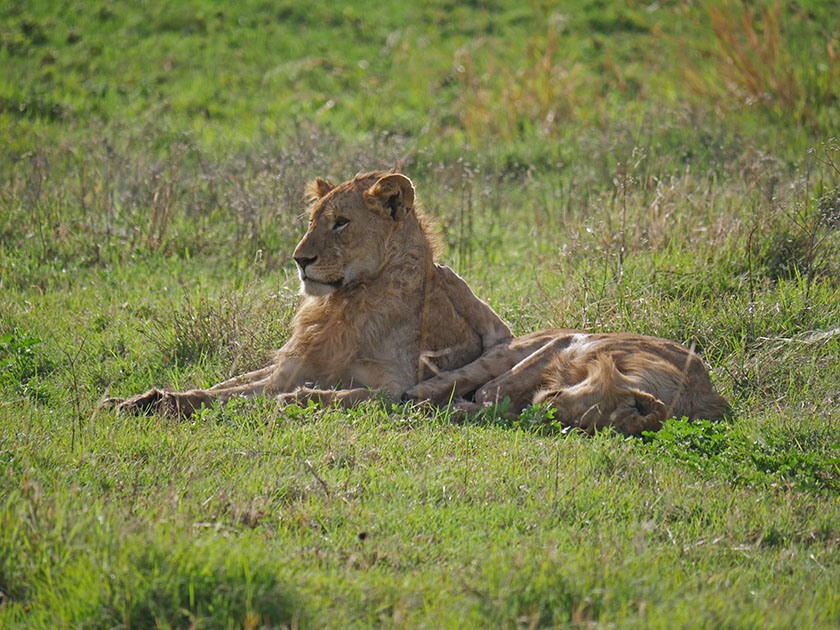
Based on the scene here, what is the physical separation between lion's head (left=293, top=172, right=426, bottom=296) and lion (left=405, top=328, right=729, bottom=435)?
863 mm

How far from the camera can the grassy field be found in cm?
341

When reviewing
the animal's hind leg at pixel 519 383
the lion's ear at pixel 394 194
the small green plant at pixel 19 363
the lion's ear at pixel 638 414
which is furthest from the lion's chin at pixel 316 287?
the lion's ear at pixel 638 414

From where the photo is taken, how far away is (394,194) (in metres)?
6.21

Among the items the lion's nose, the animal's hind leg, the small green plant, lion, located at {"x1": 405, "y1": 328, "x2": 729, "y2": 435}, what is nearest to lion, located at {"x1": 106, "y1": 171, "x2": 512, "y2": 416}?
the lion's nose

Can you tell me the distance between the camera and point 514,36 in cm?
1805

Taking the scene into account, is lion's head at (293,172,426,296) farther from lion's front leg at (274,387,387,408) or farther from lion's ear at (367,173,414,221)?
lion's front leg at (274,387,387,408)

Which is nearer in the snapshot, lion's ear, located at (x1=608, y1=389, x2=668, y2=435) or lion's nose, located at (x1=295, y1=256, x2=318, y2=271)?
lion's ear, located at (x1=608, y1=389, x2=668, y2=435)

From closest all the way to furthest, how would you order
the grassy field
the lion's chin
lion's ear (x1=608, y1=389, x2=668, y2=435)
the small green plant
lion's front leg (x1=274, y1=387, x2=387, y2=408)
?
the grassy field, lion's ear (x1=608, y1=389, x2=668, y2=435), lion's front leg (x1=274, y1=387, x2=387, y2=408), the small green plant, the lion's chin

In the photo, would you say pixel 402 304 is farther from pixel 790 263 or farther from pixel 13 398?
pixel 790 263

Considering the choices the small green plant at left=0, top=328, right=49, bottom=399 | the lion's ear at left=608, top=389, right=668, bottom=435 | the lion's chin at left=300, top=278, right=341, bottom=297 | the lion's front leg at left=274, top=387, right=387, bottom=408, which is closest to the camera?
the lion's ear at left=608, top=389, right=668, bottom=435

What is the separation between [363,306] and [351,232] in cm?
48

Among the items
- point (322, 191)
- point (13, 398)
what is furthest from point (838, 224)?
point (13, 398)

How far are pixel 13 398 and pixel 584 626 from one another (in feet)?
12.7

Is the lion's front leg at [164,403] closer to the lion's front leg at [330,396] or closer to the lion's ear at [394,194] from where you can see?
the lion's front leg at [330,396]
